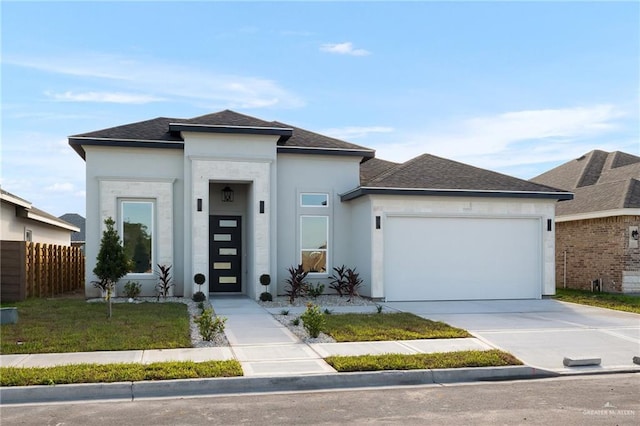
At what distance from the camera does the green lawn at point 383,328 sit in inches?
425

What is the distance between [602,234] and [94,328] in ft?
54.8

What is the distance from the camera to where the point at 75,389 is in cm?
739

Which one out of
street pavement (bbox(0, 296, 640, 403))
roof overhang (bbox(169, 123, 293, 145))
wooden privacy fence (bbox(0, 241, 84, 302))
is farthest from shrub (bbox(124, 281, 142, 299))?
roof overhang (bbox(169, 123, 293, 145))

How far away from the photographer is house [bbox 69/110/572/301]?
16.7 m

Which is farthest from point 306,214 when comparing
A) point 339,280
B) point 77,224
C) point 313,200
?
point 77,224

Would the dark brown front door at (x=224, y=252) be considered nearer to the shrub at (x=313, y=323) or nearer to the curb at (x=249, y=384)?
the shrub at (x=313, y=323)

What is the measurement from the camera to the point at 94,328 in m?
11.4

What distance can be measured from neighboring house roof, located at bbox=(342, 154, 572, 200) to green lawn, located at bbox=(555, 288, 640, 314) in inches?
117

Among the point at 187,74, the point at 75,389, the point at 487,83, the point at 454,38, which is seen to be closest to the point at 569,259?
the point at 487,83

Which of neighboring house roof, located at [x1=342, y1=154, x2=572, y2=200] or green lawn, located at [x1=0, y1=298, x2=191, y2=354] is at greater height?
neighboring house roof, located at [x1=342, y1=154, x2=572, y2=200]

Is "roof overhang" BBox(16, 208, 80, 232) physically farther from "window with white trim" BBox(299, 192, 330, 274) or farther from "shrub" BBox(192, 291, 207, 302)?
"window with white trim" BBox(299, 192, 330, 274)

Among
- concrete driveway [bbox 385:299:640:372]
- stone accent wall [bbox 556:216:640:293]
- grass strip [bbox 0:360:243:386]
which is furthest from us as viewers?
stone accent wall [bbox 556:216:640:293]

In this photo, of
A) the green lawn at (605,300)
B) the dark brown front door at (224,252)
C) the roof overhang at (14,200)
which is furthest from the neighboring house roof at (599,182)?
the roof overhang at (14,200)

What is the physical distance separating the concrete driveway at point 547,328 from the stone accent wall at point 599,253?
440 cm
